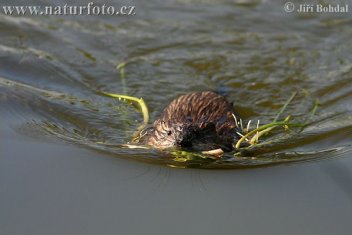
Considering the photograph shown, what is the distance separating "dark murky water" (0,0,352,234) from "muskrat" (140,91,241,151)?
200 mm

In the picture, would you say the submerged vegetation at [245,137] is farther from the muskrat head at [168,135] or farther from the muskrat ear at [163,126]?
the muskrat ear at [163,126]

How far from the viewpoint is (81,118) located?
671cm

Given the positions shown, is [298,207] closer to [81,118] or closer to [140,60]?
[81,118]

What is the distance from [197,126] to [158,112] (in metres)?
1.54

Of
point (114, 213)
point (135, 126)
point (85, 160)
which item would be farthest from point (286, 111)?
point (114, 213)

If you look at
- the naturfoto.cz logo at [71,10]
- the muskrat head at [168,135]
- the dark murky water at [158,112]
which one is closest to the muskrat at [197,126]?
the muskrat head at [168,135]

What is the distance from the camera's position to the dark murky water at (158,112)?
15.2 feet

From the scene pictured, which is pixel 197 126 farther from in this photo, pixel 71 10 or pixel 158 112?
pixel 71 10

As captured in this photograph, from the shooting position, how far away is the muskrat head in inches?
213

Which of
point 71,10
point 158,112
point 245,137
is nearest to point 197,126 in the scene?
point 245,137

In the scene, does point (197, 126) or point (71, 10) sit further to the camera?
point (71, 10)

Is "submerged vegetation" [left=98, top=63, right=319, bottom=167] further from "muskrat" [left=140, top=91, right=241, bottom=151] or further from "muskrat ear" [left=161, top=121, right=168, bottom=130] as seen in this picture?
"muskrat ear" [left=161, top=121, right=168, bottom=130]

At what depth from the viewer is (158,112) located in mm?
7223

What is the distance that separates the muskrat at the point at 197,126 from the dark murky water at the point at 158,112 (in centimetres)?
20
